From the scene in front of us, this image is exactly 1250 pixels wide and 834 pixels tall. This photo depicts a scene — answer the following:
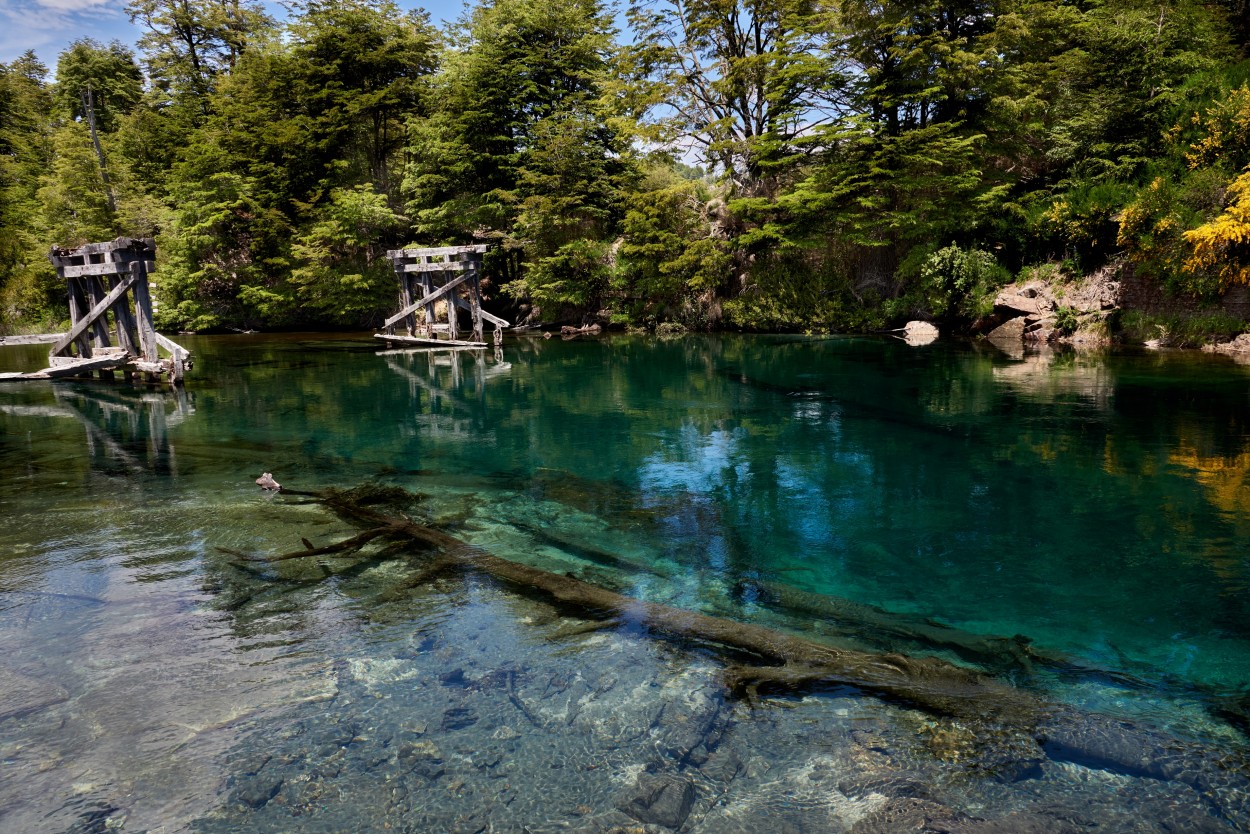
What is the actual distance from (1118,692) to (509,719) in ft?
12.6

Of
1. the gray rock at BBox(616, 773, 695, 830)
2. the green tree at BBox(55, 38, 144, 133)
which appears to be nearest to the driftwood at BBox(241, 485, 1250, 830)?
the gray rock at BBox(616, 773, 695, 830)

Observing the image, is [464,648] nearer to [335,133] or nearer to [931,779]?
[931,779]

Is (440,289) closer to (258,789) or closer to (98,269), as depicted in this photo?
(98,269)

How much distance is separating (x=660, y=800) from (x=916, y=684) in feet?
6.38

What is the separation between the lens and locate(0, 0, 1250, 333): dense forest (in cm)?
2133

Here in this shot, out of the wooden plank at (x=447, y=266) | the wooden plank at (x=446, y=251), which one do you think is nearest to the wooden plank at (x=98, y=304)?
the wooden plank at (x=446, y=251)

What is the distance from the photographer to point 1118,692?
4.41 meters

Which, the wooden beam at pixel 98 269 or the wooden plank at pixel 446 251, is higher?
the wooden plank at pixel 446 251

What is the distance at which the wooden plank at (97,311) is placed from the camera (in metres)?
17.4

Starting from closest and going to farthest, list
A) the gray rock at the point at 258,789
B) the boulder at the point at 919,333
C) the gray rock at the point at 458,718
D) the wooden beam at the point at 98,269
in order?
the gray rock at the point at 258,789 → the gray rock at the point at 458,718 → the wooden beam at the point at 98,269 → the boulder at the point at 919,333

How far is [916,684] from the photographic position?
448 cm

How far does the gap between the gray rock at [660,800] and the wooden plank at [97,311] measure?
1922 centimetres

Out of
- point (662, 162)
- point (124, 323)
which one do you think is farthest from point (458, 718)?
point (662, 162)

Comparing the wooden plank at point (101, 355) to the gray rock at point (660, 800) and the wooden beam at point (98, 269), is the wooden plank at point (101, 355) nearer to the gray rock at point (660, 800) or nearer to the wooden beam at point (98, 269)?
the wooden beam at point (98, 269)
